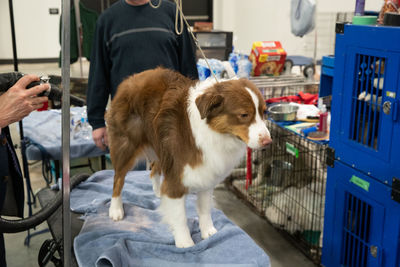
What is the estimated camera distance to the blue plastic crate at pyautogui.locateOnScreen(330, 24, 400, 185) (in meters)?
1.89

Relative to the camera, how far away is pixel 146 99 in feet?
5.48

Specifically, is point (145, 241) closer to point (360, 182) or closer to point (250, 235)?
point (360, 182)

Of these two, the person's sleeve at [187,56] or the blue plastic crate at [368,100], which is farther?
the person's sleeve at [187,56]

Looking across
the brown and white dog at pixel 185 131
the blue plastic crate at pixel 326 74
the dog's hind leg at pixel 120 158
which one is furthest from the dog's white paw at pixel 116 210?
the blue plastic crate at pixel 326 74

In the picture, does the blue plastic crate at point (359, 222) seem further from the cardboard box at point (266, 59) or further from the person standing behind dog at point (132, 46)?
the cardboard box at point (266, 59)

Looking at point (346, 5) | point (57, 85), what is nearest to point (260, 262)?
point (57, 85)

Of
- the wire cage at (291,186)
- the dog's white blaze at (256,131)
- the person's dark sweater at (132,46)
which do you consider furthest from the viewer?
the wire cage at (291,186)

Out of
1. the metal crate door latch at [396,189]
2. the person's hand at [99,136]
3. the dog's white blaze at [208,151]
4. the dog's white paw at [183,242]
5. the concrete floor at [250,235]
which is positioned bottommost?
the concrete floor at [250,235]

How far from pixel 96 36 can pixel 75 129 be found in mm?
1184

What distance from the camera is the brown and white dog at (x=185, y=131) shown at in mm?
1434

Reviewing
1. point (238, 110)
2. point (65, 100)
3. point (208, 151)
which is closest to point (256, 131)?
point (238, 110)

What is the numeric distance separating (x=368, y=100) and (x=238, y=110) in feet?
3.09

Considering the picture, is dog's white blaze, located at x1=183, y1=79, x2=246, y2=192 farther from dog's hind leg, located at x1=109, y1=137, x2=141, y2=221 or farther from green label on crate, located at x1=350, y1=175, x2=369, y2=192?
green label on crate, located at x1=350, y1=175, x2=369, y2=192

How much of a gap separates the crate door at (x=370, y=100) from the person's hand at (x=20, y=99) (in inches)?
57.4
